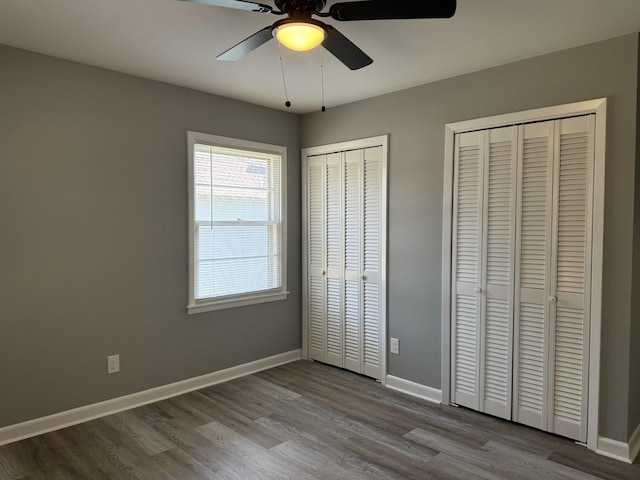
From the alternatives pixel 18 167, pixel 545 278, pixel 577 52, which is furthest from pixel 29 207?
pixel 577 52

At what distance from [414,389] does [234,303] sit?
5.49ft

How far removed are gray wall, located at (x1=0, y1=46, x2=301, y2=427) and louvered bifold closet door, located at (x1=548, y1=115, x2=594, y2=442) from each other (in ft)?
8.34

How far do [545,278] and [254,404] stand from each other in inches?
88.2

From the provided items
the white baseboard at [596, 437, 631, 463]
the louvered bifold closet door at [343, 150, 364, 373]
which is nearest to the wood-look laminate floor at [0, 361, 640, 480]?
the white baseboard at [596, 437, 631, 463]

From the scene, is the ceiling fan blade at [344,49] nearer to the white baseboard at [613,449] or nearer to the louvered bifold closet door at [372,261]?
the louvered bifold closet door at [372,261]

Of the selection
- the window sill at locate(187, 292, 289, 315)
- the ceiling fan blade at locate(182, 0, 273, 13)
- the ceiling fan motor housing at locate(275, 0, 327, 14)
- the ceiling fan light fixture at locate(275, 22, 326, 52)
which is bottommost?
the window sill at locate(187, 292, 289, 315)

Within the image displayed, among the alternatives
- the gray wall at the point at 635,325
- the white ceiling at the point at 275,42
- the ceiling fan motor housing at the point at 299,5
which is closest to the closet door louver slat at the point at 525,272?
the gray wall at the point at 635,325

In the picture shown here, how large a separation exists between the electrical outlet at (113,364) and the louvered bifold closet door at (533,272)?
110 inches

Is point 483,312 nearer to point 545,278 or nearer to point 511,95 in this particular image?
point 545,278

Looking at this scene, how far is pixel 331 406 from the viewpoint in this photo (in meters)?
3.37

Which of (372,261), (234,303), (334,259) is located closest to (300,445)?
(234,303)

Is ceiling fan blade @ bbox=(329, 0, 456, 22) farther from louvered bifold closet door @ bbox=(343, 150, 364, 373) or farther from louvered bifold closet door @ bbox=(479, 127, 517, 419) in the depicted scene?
louvered bifold closet door @ bbox=(343, 150, 364, 373)

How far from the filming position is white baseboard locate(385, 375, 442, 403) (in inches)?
136

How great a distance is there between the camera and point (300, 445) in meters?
2.79
